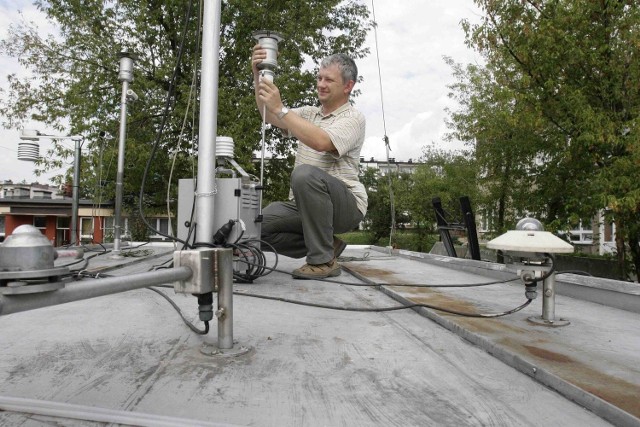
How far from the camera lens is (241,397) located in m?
0.75

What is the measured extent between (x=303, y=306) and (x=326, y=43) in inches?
462

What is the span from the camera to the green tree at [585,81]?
553 cm

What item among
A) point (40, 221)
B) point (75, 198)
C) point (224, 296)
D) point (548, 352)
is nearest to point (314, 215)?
point (224, 296)

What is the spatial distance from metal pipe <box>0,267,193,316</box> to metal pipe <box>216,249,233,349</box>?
0.14 metres

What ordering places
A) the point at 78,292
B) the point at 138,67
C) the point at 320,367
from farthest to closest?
the point at 138,67 → the point at 320,367 → the point at 78,292

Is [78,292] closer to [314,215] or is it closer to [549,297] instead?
[549,297]

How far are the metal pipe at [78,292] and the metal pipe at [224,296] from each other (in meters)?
0.14

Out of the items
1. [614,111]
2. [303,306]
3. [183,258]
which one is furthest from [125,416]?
[614,111]

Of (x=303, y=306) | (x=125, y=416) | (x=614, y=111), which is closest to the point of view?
(x=125, y=416)

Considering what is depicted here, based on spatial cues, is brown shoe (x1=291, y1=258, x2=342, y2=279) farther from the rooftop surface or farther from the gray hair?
the gray hair

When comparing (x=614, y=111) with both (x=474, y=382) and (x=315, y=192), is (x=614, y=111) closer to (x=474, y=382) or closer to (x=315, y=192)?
(x=315, y=192)

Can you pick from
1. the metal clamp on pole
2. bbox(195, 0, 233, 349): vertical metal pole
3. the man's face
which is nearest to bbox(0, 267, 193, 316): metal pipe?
the metal clamp on pole

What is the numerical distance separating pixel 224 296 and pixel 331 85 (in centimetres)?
152

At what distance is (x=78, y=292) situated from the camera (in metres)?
0.63
